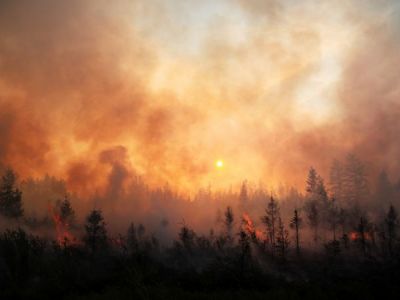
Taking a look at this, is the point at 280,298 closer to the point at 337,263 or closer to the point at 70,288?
the point at 70,288

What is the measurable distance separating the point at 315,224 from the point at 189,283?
2572 inches

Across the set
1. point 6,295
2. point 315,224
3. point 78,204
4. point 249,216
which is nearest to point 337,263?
point 315,224

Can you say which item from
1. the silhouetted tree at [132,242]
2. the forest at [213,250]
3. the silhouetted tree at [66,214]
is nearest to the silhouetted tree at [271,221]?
the forest at [213,250]

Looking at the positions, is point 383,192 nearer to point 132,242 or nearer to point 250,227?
point 250,227

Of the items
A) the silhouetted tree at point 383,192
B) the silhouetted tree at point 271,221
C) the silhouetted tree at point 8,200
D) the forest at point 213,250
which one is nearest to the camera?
the forest at point 213,250

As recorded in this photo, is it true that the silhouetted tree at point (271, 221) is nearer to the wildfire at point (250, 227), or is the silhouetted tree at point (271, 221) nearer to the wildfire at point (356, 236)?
the wildfire at point (250, 227)

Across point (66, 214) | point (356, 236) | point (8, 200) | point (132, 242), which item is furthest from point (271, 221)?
point (8, 200)

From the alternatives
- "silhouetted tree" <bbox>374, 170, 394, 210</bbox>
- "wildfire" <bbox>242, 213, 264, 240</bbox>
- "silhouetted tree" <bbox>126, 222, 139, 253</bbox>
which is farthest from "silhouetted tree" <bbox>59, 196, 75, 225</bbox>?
"silhouetted tree" <bbox>374, 170, 394, 210</bbox>

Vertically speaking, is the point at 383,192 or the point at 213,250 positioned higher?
the point at 383,192

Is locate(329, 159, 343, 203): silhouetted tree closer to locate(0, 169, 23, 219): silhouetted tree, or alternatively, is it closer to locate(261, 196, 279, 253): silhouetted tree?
locate(261, 196, 279, 253): silhouetted tree

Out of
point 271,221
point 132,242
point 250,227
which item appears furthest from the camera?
point 250,227

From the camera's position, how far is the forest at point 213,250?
23.8 m

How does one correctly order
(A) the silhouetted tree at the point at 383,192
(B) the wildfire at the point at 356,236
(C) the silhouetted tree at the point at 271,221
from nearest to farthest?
(B) the wildfire at the point at 356,236, (C) the silhouetted tree at the point at 271,221, (A) the silhouetted tree at the point at 383,192

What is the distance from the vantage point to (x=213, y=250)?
7831 centimetres
